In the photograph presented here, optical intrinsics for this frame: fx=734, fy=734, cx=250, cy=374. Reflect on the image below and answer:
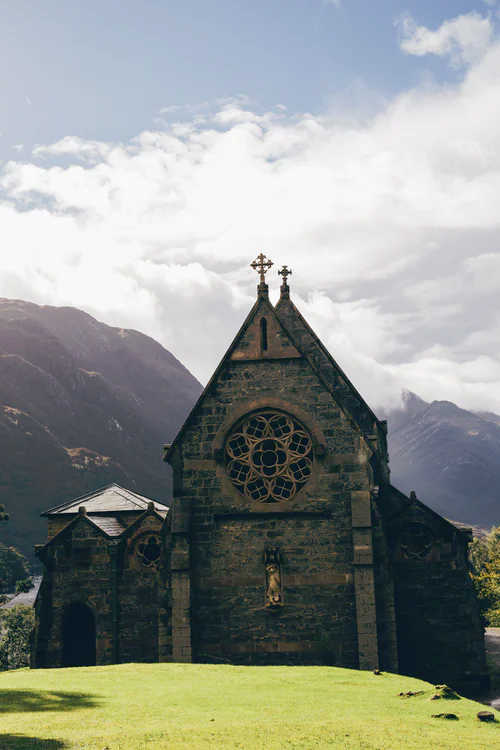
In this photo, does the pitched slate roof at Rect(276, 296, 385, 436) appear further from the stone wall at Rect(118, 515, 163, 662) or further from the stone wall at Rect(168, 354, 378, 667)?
the stone wall at Rect(118, 515, 163, 662)

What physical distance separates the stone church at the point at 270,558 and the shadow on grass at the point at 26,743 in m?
14.9

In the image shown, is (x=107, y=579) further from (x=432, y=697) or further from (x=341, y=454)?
(x=432, y=697)

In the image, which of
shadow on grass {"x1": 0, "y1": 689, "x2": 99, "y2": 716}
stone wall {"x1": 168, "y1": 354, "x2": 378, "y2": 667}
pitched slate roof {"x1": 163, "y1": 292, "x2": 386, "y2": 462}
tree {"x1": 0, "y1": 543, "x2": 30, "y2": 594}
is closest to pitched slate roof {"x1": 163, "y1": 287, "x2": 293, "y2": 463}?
stone wall {"x1": 168, "y1": 354, "x2": 378, "y2": 667}

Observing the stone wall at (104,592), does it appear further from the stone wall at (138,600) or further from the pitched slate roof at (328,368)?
the pitched slate roof at (328,368)

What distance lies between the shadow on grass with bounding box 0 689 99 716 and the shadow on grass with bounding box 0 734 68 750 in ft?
9.87

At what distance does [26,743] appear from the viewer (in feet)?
42.1

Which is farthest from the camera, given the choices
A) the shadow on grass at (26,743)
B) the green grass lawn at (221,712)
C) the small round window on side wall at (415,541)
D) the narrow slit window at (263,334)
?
the small round window on side wall at (415,541)

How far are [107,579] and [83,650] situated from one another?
3.44 m

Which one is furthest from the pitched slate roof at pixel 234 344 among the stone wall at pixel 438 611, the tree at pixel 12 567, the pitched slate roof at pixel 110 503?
the tree at pixel 12 567

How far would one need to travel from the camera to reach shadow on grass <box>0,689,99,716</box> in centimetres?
1642

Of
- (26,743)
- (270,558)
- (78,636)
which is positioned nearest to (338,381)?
(270,558)

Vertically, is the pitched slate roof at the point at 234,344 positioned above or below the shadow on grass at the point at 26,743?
above

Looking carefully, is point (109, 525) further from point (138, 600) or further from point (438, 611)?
point (438, 611)

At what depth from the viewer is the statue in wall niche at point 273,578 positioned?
1094 inches
